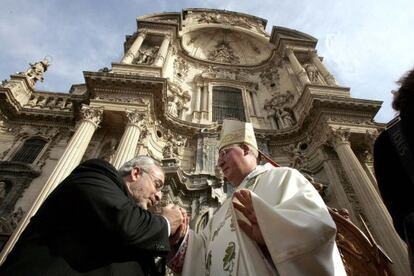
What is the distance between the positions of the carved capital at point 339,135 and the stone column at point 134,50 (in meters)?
10.4

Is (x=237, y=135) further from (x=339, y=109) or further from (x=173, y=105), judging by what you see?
(x=173, y=105)

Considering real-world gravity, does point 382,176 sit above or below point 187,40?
below

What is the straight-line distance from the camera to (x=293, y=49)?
1852 cm

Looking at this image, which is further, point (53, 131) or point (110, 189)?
point (53, 131)

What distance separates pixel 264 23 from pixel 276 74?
9.86 meters

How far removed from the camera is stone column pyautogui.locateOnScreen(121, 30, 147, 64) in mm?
13884

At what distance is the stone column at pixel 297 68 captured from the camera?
49.3 feet

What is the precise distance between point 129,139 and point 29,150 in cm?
571

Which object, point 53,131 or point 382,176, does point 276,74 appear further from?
point 382,176

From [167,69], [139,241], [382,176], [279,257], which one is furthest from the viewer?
[167,69]

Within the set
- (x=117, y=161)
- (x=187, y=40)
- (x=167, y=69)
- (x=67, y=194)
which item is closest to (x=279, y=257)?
(x=67, y=194)

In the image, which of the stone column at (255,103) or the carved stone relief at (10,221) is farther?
the stone column at (255,103)

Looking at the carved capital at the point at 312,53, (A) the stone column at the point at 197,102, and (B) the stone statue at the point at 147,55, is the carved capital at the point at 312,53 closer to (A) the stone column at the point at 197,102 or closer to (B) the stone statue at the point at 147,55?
(A) the stone column at the point at 197,102

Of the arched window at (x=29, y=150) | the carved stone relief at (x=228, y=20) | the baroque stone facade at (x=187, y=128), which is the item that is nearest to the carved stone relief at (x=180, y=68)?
the baroque stone facade at (x=187, y=128)
